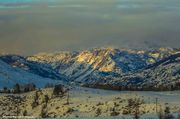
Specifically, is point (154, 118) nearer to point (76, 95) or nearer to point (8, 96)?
point (76, 95)

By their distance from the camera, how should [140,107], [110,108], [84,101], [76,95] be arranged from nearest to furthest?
[140,107], [110,108], [84,101], [76,95]

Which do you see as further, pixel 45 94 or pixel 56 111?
pixel 45 94

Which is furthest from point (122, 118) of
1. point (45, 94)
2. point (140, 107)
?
point (45, 94)

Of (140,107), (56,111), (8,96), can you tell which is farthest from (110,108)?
(8,96)

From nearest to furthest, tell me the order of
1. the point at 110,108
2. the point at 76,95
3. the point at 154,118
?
the point at 154,118 → the point at 110,108 → the point at 76,95

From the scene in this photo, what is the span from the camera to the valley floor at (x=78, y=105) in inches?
4570

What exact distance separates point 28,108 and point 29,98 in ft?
60.0

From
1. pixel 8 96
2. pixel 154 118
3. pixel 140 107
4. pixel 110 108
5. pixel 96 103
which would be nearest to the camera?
pixel 154 118

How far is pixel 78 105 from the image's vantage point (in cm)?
13812

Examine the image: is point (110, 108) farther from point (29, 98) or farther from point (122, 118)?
point (29, 98)

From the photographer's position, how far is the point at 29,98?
171 m

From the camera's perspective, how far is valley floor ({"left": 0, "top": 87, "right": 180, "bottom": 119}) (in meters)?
116

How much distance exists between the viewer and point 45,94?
16788 cm

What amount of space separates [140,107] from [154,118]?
29897 mm
